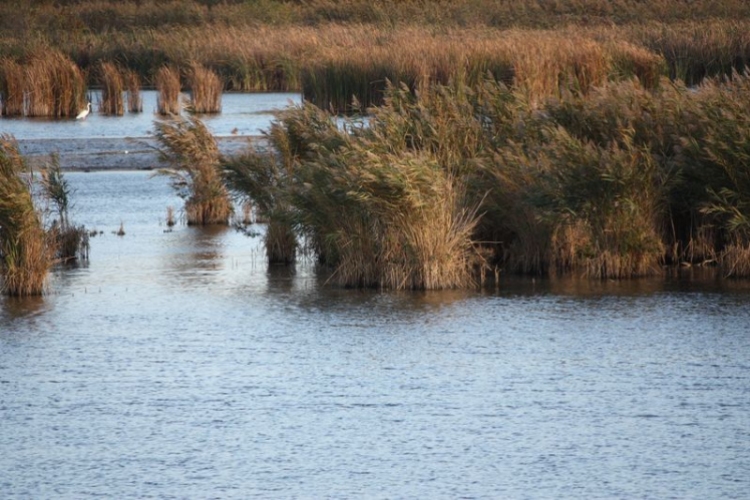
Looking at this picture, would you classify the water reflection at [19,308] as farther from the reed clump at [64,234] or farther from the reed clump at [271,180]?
the reed clump at [271,180]

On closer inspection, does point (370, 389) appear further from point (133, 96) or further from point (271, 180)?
point (133, 96)

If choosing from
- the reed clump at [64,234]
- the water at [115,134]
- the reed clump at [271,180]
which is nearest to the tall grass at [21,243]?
→ the reed clump at [64,234]

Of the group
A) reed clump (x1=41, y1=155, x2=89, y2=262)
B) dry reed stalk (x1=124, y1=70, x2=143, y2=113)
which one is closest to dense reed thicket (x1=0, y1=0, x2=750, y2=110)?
dry reed stalk (x1=124, y1=70, x2=143, y2=113)

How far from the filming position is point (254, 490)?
8242 millimetres

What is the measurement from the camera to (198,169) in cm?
1955

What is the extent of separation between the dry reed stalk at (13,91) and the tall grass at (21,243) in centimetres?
2228

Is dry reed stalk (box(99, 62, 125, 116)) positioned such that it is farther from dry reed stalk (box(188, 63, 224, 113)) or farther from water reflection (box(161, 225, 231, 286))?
water reflection (box(161, 225, 231, 286))

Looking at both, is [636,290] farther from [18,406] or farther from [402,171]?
[18,406]

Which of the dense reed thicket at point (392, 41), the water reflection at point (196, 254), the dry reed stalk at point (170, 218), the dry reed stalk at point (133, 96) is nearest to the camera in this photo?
the water reflection at point (196, 254)

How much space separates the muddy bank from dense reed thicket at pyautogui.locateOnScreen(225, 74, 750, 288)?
35.6 feet

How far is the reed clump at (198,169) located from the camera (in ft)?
64.2

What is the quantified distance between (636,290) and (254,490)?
7107 millimetres

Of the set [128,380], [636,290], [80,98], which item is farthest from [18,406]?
[80,98]

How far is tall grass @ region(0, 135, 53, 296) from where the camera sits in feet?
48.2
